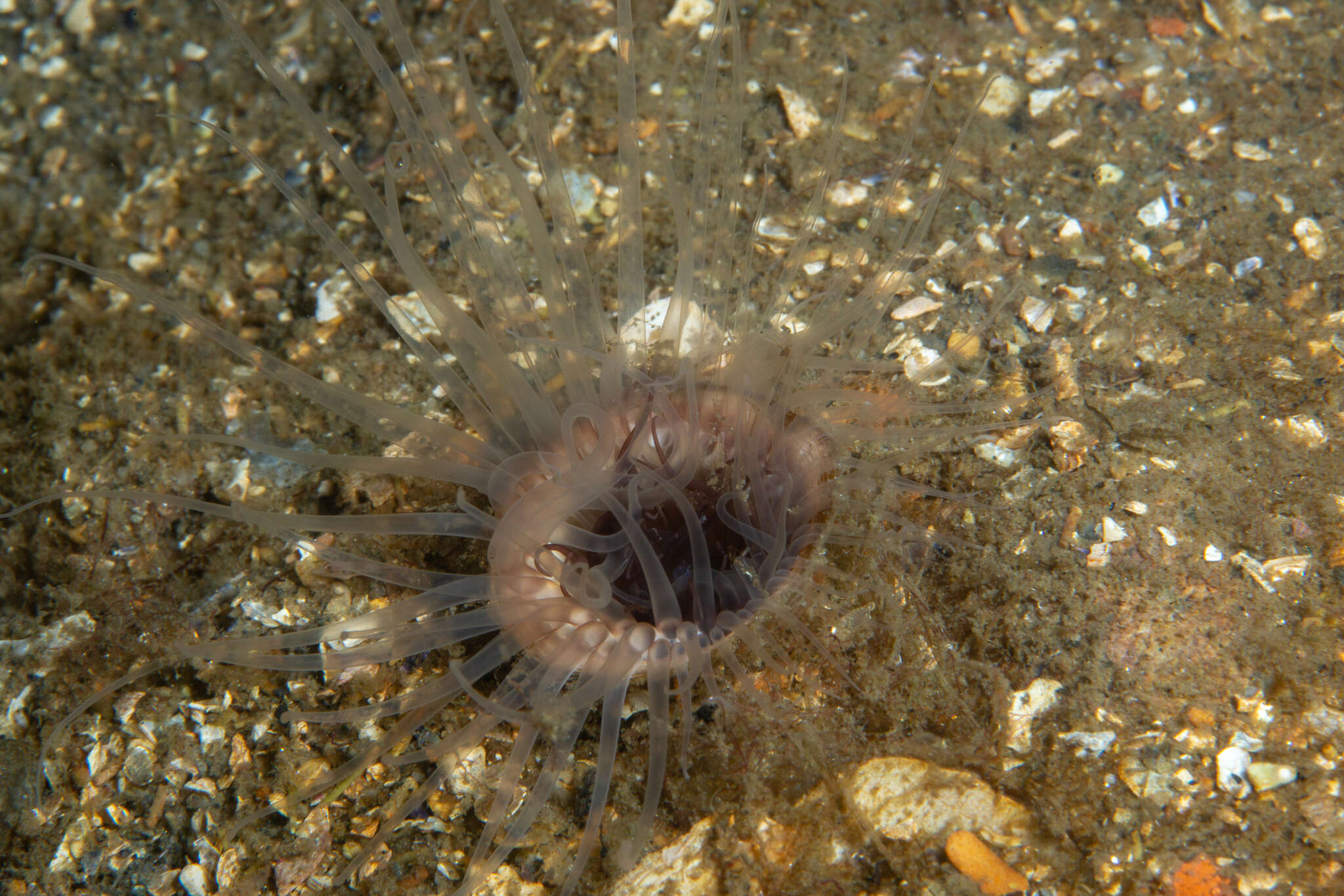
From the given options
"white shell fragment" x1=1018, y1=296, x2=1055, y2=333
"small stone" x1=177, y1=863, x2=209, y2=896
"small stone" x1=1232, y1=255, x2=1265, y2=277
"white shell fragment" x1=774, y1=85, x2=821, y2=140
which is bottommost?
"small stone" x1=177, y1=863, x2=209, y2=896

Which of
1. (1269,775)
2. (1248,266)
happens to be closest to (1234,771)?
(1269,775)

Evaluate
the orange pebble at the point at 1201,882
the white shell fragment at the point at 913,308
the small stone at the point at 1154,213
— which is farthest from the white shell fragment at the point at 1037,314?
the orange pebble at the point at 1201,882

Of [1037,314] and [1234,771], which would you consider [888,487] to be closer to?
[1037,314]

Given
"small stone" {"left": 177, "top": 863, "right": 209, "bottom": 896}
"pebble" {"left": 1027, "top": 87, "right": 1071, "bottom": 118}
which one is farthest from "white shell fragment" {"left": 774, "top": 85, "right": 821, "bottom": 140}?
"small stone" {"left": 177, "top": 863, "right": 209, "bottom": 896}

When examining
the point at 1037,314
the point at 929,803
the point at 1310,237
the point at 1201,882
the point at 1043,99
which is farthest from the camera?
the point at 1043,99

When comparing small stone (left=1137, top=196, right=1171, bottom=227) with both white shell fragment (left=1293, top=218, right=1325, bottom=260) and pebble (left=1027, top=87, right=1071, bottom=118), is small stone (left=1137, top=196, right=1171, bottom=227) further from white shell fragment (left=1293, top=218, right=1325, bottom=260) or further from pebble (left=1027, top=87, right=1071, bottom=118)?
pebble (left=1027, top=87, right=1071, bottom=118)

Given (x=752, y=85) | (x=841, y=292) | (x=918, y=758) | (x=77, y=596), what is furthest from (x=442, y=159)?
(x=918, y=758)
